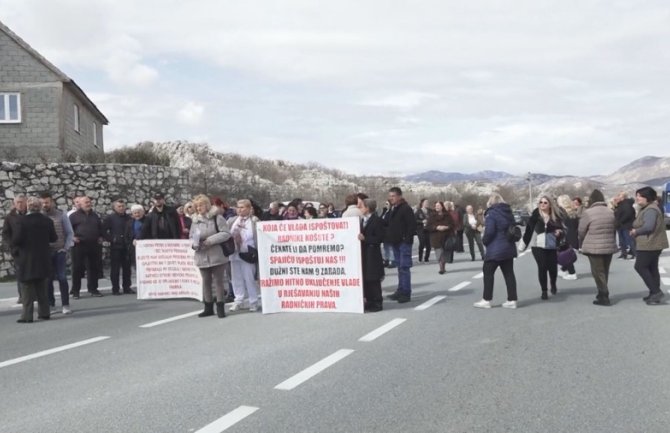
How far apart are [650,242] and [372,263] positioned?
4.16 m

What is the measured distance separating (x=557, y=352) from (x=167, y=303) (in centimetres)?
727

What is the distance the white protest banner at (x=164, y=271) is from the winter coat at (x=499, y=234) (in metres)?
5.57

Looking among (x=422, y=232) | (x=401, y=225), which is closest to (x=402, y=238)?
(x=401, y=225)

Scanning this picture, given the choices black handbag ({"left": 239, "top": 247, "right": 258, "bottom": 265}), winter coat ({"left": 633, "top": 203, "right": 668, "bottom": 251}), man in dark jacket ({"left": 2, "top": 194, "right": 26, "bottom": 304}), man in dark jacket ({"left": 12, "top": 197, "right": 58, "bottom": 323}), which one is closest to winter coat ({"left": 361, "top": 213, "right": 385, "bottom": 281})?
black handbag ({"left": 239, "top": 247, "right": 258, "bottom": 265})

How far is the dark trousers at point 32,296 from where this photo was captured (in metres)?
9.56

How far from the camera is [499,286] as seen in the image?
39.4ft

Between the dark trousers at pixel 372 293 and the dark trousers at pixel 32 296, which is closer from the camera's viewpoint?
the dark trousers at pixel 372 293

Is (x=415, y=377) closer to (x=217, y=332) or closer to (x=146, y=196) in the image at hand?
(x=217, y=332)

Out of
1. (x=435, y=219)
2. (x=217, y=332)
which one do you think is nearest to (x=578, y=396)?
(x=217, y=332)

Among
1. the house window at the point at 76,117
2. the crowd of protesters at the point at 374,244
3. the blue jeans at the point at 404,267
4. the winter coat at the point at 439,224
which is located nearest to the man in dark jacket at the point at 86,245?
the crowd of protesters at the point at 374,244

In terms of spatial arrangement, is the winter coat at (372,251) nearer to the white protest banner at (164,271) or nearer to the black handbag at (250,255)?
the black handbag at (250,255)

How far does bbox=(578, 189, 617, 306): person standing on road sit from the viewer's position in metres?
9.45

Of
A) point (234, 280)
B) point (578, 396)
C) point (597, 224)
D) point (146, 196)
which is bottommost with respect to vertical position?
point (578, 396)

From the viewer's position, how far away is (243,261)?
10086 millimetres
